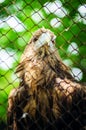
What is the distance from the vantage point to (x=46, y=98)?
452 cm

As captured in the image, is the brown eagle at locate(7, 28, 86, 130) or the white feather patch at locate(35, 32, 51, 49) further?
the white feather patch at locate(35, 32, 51, 49)

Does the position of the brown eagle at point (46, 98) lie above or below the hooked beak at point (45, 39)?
below

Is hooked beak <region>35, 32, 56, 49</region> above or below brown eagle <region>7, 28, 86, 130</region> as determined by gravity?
above

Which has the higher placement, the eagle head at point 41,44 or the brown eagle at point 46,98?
the eagle head at point 41,44

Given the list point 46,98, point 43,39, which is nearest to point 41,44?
point 43,39

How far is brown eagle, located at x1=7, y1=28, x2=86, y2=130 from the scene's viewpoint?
4.34 metres

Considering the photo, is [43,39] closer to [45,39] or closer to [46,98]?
[45,39]

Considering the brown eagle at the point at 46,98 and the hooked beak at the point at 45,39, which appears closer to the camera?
the brown eagle at the point at 46,98

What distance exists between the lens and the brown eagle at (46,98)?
14.2ft

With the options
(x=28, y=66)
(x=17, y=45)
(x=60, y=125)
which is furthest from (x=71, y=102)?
(x=17, y=45)

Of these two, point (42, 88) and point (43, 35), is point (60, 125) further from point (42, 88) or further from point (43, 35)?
point (43, 35)

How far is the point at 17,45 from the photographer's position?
499cm

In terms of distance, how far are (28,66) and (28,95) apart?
25 centimetres

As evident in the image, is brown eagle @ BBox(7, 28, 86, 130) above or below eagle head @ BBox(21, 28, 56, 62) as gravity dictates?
below
